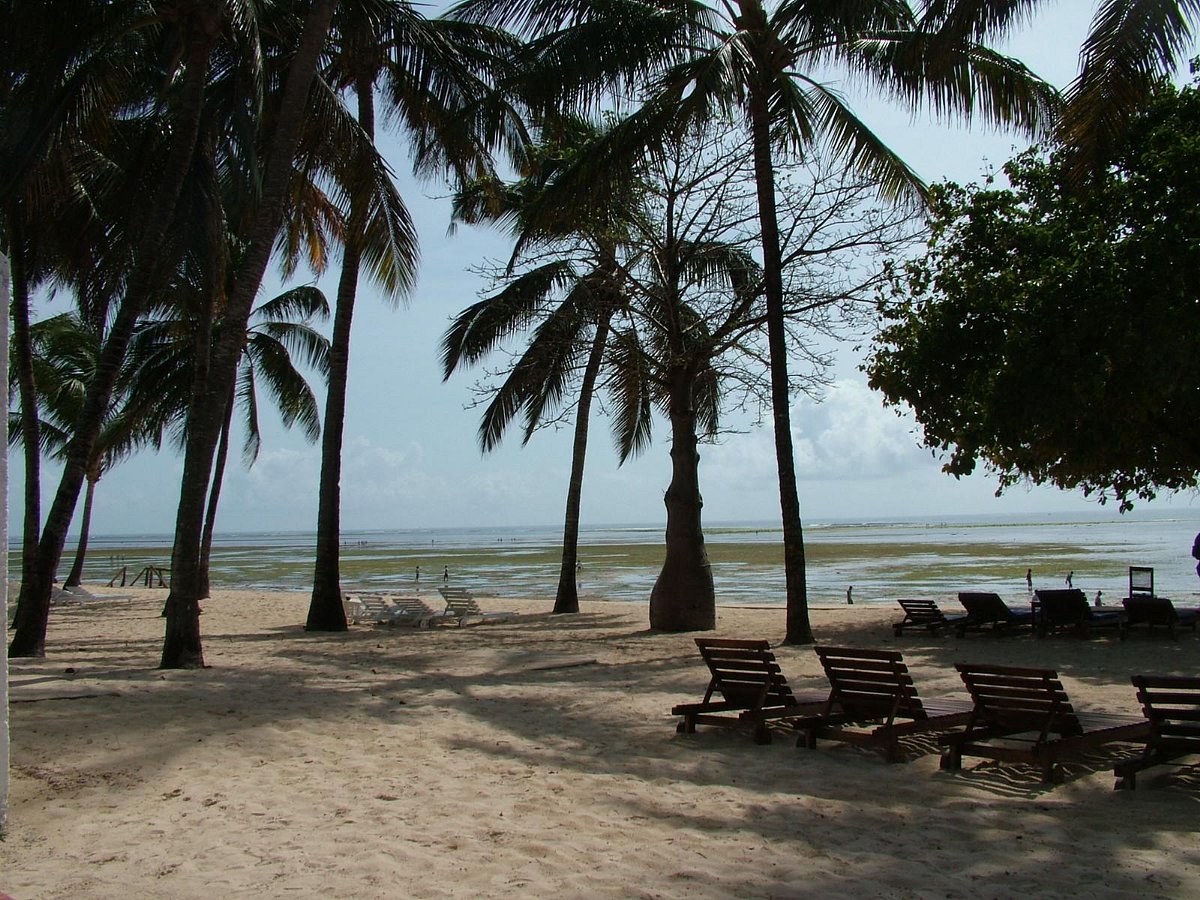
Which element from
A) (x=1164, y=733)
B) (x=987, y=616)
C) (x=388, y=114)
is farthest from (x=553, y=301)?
(x=1164, y=733)

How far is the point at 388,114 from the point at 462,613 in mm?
8531

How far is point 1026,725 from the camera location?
254 inches

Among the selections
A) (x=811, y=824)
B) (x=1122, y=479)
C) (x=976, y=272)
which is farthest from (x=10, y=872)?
(x=1122, y=479)

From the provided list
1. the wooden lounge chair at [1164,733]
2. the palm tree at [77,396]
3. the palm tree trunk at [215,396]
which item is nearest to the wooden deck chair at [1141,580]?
the wooden lounge chair at [1164,733]

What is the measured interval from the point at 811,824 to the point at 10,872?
390 centimetres

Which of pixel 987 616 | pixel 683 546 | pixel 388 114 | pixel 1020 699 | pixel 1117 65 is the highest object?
pixel 388 114

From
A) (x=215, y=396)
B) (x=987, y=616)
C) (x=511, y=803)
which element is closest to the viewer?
(x=511, y=803)

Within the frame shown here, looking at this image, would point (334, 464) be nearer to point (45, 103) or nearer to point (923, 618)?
point (45, 103)

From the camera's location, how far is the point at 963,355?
44.7ft

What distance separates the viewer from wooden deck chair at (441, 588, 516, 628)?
58.5 feet

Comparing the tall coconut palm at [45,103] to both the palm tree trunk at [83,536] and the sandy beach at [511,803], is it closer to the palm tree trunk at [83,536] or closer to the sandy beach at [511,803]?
the sandy beach at [511,803]

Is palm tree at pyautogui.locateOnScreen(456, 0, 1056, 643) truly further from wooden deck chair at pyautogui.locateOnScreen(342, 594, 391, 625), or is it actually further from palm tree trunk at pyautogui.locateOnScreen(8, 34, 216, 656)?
wooden deck chair at pyautogui.locateOnScreen(342, 594, 391, 625)

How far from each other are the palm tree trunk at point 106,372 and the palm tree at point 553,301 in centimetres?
474

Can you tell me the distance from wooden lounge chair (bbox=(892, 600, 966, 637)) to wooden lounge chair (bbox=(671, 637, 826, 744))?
7462 mm
